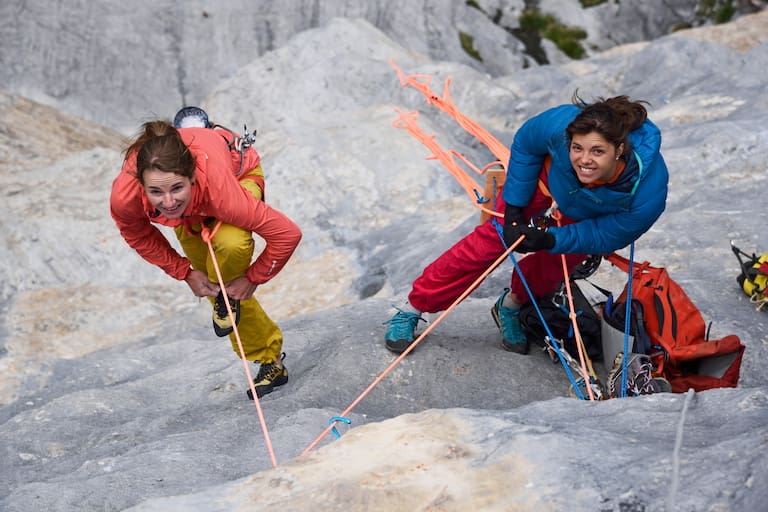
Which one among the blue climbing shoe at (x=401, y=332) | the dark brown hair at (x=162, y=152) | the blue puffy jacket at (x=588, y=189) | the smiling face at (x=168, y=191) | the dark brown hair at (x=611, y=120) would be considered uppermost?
the dark brown hair at (x=162, y=152)

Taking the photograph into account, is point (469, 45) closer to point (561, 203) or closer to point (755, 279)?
point (755, 279)

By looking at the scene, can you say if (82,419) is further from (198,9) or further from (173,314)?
(198,9)

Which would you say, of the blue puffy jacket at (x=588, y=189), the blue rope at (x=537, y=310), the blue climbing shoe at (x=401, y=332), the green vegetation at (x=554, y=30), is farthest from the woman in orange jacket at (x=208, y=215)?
the green vegetation at (x=554, y=30)

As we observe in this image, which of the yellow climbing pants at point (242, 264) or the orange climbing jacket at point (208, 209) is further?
the yellow climbing pants at point (242, 264)

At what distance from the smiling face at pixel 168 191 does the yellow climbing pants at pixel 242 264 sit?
1.32 feet

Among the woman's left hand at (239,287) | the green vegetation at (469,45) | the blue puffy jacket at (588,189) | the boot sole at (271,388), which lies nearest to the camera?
the blue puffy jacket at (588,189)

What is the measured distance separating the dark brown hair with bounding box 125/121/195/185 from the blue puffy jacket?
6.09ft

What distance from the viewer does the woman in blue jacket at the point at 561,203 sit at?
3627mm

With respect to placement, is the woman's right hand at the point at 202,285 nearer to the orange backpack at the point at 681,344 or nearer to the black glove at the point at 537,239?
the black glove at the point at 537,239

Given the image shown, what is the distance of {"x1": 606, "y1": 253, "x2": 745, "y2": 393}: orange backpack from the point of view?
13.6 ft

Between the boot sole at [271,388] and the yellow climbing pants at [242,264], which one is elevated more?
the yellow climbing pants at [242,264]

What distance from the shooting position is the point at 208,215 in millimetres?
4008

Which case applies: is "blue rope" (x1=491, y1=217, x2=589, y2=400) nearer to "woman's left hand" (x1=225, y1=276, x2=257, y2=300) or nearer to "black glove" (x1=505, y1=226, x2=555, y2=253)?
"black glove" (x1=505, y1=226, x2=555, y2=253)

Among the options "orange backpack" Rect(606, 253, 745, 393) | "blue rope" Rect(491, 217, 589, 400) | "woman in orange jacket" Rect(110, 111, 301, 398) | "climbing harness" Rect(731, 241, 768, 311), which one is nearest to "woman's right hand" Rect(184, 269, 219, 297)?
"woman in orange jacket" Rect(110, 111, 301, 398)
